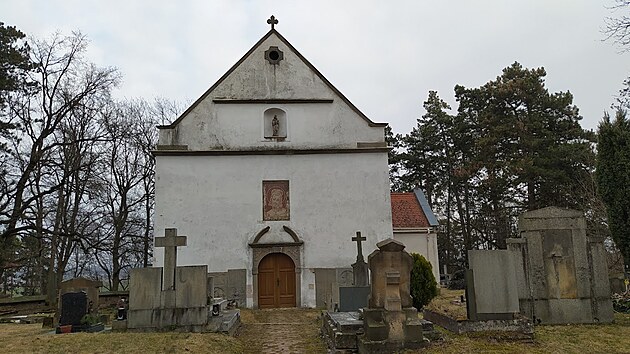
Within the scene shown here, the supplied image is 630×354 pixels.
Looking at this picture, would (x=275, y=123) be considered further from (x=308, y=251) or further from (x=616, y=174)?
(x=616, y=174)

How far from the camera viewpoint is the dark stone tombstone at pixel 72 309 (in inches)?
431

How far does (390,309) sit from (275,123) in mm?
11695

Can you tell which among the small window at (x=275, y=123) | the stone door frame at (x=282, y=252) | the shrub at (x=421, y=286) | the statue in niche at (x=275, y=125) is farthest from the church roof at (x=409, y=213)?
the shrub at (x=421, y=286)

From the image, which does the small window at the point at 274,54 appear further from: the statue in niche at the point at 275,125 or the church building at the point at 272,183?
the statue in niche at the point at 275,125

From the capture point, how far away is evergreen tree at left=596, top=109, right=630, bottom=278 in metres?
11.7

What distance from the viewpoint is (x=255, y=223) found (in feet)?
56.2

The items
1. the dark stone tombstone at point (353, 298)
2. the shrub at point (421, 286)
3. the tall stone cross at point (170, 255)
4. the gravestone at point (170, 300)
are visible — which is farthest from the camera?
the shrub at point (421, 286)

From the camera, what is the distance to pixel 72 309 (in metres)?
11.0

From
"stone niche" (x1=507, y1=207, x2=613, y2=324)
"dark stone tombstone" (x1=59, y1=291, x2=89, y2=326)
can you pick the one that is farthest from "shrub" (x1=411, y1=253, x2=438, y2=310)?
"dark stone tombstone" (x1=59, y1=291, x2=89, y2=326)

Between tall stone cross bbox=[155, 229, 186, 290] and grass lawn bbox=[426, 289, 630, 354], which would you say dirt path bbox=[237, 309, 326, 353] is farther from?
grass lawn bbox=[426, 289, 630, 354]

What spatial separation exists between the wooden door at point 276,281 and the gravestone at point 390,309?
9.52 metres

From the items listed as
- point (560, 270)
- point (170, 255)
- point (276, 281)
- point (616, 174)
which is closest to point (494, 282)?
point (560, 270)

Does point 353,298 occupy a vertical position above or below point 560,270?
below

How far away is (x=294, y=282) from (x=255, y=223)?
2.47 meters
